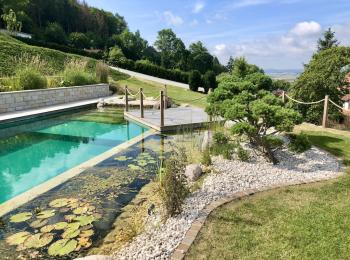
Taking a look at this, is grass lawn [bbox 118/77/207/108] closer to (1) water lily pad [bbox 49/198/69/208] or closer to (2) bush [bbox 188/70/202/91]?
(2) bush [bbox 188/70/202/91]

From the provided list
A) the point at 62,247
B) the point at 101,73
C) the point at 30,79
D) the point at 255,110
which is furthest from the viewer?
the point at 101,73

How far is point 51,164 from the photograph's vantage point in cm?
604

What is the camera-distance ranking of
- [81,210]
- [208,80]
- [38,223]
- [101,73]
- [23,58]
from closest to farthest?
[38,223] → [81,210] → [101,73] → [23,58] → [208,80]

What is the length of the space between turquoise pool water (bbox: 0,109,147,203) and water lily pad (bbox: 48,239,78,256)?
1674 mm

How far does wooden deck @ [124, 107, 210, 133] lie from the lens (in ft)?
28.8

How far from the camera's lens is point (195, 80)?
1978 centimetres

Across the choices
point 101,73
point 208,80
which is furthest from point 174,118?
point 208,80

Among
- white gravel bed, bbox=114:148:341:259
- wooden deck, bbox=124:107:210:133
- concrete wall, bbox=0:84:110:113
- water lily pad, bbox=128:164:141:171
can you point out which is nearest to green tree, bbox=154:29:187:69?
concrete wall, bbox=0:84:110:113

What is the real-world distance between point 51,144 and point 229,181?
4.72m

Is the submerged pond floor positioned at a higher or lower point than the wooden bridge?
lower

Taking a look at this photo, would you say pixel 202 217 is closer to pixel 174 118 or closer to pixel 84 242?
pixel 84 242

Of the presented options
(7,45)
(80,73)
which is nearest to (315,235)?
(80,73)

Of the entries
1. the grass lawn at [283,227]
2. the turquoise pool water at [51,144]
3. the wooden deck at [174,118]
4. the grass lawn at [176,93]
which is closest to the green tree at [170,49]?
the grass lawn at [176,93]

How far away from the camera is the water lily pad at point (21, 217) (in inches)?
147
